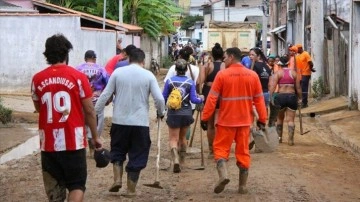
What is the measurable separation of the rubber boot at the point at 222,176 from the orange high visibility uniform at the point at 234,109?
0.37ft

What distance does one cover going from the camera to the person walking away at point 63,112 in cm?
713

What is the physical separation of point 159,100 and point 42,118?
2.69 m

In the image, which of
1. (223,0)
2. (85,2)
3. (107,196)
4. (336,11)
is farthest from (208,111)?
(223,0)

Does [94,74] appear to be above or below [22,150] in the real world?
above

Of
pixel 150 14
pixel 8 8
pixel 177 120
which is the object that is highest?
pixel 150 14

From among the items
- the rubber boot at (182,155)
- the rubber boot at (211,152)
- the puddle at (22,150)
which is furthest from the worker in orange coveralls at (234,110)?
the puddle at (22,150)

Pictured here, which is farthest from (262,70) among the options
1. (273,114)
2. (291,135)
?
(291,135)

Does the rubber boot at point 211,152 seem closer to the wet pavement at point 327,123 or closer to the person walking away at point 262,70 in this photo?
the person walking away at point 262,70

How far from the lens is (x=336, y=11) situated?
28.6 meters

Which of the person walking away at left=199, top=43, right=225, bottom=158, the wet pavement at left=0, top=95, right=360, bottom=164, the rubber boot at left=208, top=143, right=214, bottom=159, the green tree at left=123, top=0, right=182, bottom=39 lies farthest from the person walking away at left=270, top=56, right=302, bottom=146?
the green tree at left=123, top=0, right=182, bottom=39

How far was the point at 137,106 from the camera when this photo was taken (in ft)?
31.6

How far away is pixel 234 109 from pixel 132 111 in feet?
4.33

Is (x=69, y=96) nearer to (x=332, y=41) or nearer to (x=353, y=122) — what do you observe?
(x=353, y=122)

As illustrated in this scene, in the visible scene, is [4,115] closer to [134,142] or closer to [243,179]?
[134,142]
